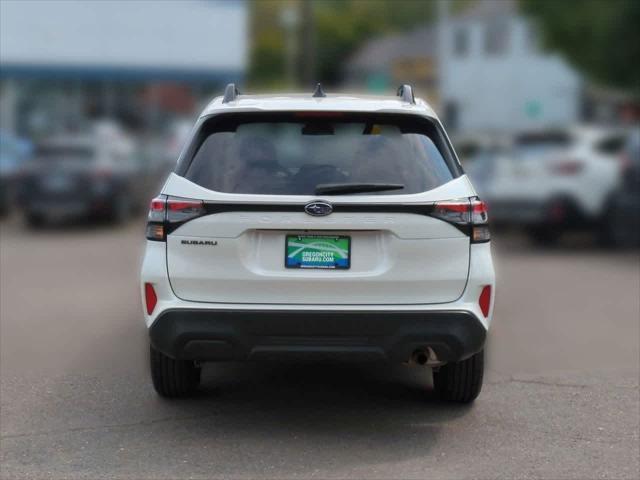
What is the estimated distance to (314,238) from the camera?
550 centimetres

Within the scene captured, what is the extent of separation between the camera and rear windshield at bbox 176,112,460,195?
5629 millimetres

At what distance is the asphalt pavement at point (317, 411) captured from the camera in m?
5.33

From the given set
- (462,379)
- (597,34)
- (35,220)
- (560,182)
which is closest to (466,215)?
(462,379)

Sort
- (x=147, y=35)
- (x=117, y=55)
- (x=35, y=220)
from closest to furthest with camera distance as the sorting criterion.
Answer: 1. (x=35, y=220)
2. (x=117, y=55)
3. (x=147, y=35)

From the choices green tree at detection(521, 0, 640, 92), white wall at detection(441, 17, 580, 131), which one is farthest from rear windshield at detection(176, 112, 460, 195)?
white wall at detection(441, 17, 580, 131)

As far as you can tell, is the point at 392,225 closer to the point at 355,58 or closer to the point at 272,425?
the point at 272,425

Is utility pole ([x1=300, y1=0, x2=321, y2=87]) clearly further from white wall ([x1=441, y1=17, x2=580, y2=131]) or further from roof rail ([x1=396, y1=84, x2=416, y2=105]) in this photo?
roof rail ([x1=396, y1=84, x2=416, y2=105])

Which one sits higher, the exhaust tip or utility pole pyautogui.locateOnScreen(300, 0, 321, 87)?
the exhaust tip

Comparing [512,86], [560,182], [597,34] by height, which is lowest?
[512,86]

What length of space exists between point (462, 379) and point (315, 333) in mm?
1186

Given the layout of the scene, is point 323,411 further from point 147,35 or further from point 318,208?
point 147,35

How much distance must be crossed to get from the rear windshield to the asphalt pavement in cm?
133

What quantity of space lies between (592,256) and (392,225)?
9.41 meters

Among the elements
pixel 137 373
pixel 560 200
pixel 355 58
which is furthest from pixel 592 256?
pixel 355 58
